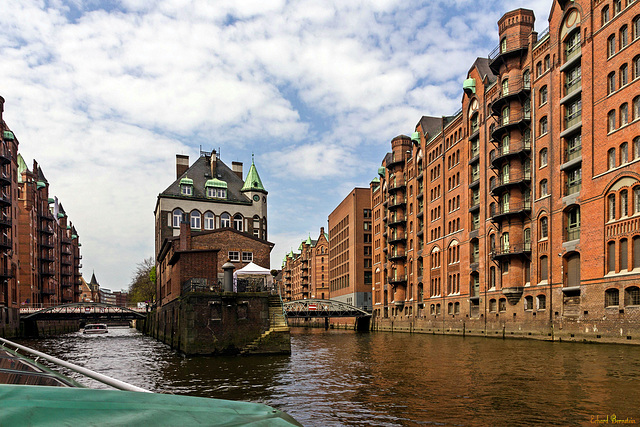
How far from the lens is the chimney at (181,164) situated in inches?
3219

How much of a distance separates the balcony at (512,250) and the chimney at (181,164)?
49933 mm

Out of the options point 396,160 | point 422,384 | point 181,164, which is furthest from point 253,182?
point 422,384

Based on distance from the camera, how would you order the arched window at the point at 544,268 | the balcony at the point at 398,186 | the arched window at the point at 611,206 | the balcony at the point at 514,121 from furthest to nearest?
Result: the balcony at the point at 398,186, the balcony at the point at 514,121, the arched window at the point at 544,268, the arched window at the point at 611,206

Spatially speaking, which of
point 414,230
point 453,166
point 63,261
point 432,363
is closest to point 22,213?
point 63,261

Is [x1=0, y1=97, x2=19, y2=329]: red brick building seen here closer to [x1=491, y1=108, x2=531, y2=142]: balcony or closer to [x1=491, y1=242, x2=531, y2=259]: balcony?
[x1=491, y1=242, x2=531, y2=259]: balcony

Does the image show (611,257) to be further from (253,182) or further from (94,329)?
(94,329)

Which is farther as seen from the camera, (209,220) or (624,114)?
(209,220)

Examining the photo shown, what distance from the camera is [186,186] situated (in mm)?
76188

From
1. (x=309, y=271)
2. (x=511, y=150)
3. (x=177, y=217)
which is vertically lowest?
(x=309, y=271)

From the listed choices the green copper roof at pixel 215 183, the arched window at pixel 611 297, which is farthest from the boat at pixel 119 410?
the green copper roof at pixel 215 183

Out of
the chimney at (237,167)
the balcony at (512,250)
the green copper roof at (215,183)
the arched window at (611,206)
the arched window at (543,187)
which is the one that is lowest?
the balcony at (512,250)

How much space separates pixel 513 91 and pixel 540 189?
8.43 m

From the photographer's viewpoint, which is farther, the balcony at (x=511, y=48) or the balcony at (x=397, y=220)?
the balcony at (x=397, y=220)

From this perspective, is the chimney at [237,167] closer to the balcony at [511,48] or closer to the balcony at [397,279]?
the balcony at [397,279]
